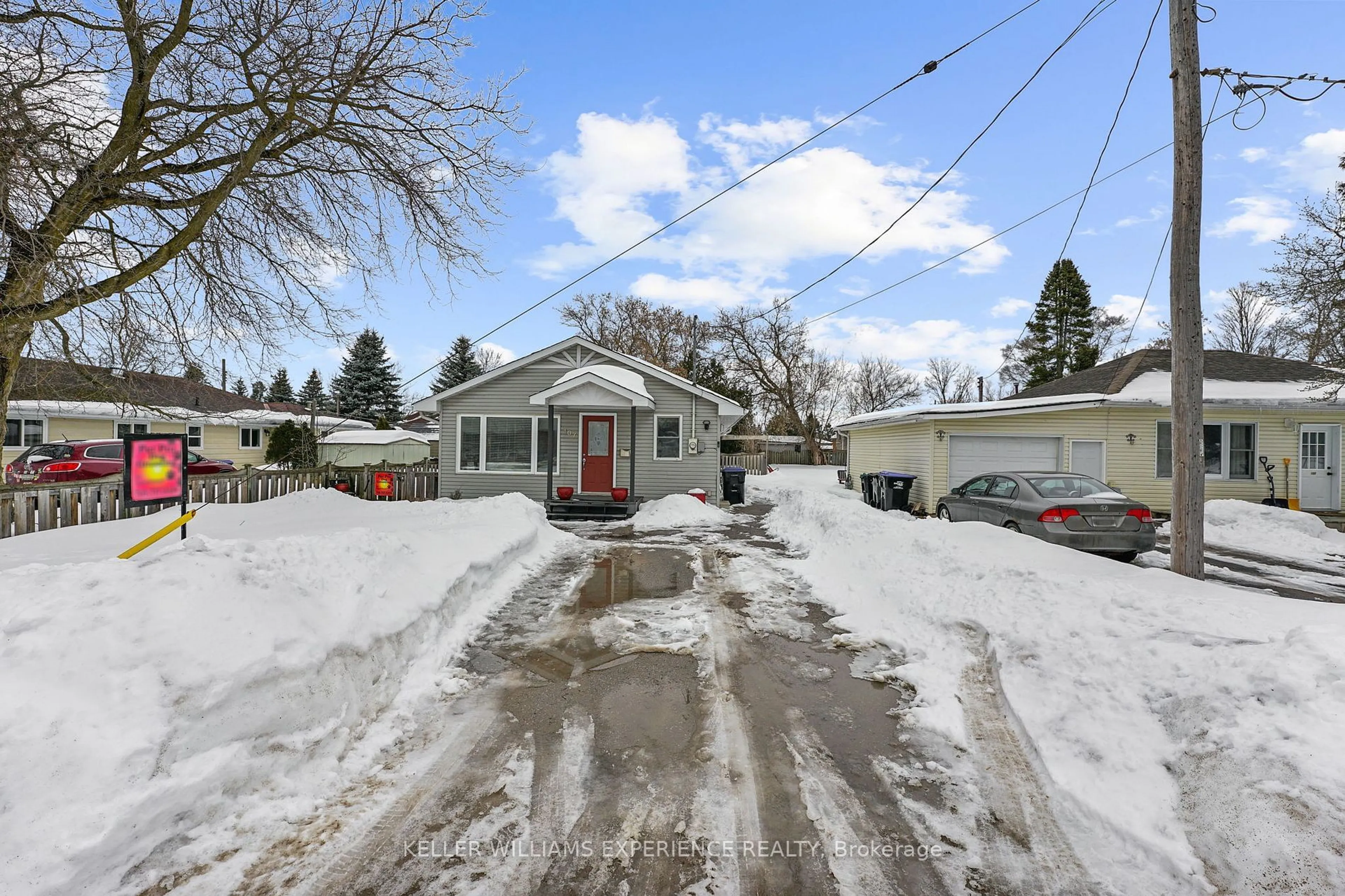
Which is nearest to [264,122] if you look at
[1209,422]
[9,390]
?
[9,390]

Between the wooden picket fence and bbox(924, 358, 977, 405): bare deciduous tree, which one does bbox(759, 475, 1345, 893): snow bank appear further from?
bbox(924, 358, 977, 405): bare deciduous tree

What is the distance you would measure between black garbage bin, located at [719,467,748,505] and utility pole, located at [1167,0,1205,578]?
11571mm

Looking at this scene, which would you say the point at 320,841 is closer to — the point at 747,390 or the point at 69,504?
the point at 69,504

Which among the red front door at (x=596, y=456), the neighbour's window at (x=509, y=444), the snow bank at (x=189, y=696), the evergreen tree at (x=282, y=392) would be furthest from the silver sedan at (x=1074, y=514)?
the evergreen tree at (x=282, y=392)

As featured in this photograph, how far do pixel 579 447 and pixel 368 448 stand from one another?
522 inches

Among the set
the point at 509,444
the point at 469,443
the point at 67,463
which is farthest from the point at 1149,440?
the point at 67,463

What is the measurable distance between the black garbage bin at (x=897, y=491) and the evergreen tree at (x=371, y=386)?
38.6 m

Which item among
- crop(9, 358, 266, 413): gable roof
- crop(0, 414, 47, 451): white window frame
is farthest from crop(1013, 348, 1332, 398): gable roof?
crop(0, 414, 47, 451): white window frame

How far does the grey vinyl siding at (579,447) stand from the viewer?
52.3 ft

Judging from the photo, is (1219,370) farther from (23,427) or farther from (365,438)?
(23,427)

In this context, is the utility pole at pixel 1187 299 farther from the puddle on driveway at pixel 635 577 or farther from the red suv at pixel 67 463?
the red suv at pixel 67 463

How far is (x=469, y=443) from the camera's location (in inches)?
635

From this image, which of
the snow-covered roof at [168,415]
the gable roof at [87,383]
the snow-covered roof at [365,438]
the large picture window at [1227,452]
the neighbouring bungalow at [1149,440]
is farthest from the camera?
the snow-covered roof at [365,438]

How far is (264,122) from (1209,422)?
19.8 m
